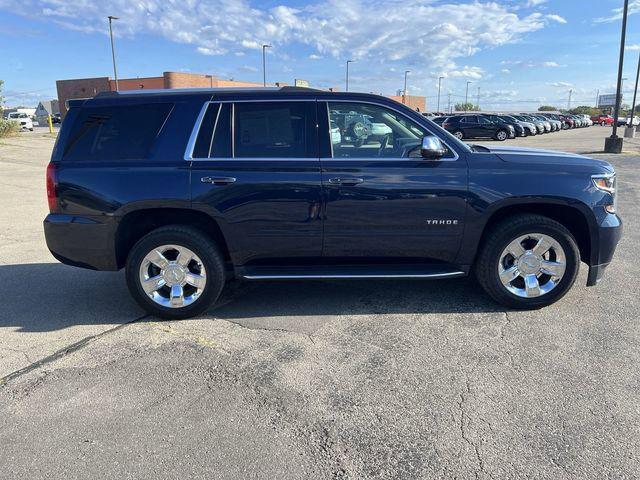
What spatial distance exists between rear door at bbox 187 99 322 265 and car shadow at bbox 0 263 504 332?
0.57 m

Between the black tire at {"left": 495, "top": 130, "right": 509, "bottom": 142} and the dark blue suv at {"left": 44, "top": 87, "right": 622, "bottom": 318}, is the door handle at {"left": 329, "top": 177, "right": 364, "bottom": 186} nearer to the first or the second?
the dark blue suv at {"left": 44, "top": 87, "right": 622, "bottom": 318}

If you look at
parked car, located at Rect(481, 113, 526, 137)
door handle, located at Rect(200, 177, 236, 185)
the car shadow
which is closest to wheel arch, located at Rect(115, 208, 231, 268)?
door handle, located at Rect(200, 177, 236, 185)

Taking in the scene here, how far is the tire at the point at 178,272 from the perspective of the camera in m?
4.30

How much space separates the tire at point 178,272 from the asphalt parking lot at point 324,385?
164 millimetres

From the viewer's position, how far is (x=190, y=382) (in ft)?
11.1

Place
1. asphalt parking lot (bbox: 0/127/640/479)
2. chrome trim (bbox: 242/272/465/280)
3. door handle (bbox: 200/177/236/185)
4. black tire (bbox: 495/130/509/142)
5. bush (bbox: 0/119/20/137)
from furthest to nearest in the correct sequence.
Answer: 1. black tire (bbox: 495/130/509/142)
2. bush (bbox: 0/119/20/137)
3. chrome trim (bbox: 242/272/465/280)
4. door handle (bbox: 200/177/236/185)
5. asphalt parking lot (bbox: 0/127/640/479)

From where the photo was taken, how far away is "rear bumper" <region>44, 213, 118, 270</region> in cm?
430

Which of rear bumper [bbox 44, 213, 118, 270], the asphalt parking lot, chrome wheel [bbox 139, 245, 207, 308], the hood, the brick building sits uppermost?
the brick building

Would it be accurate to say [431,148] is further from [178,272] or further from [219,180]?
[178,272]

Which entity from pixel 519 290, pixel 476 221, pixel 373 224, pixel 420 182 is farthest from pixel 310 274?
pixel 519 290

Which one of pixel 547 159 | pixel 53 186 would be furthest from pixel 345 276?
pixel 53 186

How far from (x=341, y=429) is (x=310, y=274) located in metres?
1.71

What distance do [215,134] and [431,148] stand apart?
183 cm

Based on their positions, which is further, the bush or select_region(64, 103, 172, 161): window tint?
the bush
